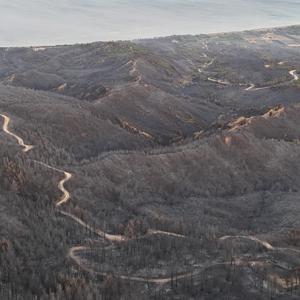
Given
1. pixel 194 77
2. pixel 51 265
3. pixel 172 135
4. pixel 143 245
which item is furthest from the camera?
pixel 194 77

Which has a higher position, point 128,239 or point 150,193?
point 150,193

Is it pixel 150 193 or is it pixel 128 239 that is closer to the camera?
pixel 128 239

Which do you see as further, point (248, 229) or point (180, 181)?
point (180, 181)

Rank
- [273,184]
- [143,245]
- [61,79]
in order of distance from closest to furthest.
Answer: [143,245] → [273,184] → [61,79]

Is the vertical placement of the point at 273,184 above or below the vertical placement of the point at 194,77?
below

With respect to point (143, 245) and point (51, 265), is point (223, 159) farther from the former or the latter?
point (51, 265)

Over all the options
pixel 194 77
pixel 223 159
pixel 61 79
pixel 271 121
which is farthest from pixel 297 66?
pixel 223 159

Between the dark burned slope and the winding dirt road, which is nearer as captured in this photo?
the dark burned slope

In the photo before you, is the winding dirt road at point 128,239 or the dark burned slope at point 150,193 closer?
the dark burned slope at point 150,193
